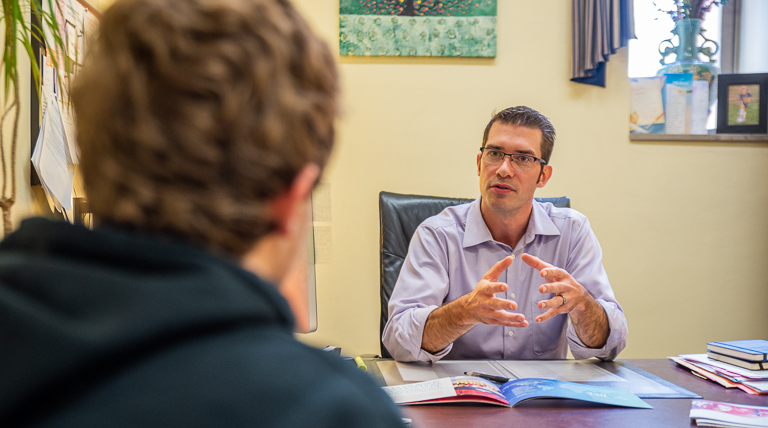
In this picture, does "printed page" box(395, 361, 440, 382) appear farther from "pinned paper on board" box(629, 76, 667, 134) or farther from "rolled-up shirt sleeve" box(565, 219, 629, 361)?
"pinned paper on board" box(629, 76, 667, 134)

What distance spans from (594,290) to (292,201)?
1.37 metres

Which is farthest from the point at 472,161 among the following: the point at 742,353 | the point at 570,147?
the point at 742,353

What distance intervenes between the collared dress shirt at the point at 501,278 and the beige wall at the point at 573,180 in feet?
2.40

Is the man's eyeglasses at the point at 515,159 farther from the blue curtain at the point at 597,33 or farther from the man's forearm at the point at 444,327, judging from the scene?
the blue curtain at the point at 597,33

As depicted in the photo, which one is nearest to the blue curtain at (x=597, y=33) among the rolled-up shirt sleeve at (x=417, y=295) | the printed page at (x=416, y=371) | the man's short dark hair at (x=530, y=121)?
the man's short dark hair at (x=530, y=121)

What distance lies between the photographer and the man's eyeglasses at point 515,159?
1.76m

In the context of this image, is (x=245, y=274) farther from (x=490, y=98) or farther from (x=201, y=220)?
(x=490, y=98)

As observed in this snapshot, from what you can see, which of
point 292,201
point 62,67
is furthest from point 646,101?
point 292,201

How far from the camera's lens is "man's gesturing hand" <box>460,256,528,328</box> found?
1232 millimetres

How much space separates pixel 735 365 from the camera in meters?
1.23

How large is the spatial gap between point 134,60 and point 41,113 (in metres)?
1.11

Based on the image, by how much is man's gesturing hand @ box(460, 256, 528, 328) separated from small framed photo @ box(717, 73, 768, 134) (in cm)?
187

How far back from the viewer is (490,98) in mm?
2482

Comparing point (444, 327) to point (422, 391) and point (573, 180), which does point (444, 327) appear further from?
point (573, 180)
